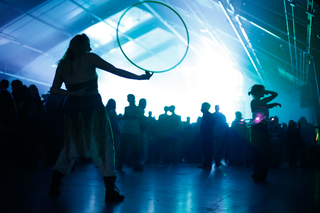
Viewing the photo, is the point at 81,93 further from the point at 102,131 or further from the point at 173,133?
the point at 173,133

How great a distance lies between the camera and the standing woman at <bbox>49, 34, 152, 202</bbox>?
2.62 m

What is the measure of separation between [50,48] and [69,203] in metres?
14.5

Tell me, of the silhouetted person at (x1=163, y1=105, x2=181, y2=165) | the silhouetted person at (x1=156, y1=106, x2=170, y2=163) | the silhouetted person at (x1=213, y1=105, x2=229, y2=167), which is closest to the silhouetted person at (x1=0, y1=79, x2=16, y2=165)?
the silhouetted person at (x1=156, y1=106, x2=170, y2=163)

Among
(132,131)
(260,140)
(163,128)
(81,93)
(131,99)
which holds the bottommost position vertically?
(260,140)

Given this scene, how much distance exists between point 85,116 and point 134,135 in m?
3.46

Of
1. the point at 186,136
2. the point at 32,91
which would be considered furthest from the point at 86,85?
the point at 186,136

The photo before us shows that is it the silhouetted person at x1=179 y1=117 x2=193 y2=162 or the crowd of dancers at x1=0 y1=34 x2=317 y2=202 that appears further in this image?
the silhouetted person at x1=179 y1=117 x2=193 y2=162

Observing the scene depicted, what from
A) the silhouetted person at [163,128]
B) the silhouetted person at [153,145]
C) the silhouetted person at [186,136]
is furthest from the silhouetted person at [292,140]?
the silhouetted person at [153,145]

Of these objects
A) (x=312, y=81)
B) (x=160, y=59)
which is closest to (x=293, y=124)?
(x=312, y=81)

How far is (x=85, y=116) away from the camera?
2.66 m

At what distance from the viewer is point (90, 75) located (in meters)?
2.72

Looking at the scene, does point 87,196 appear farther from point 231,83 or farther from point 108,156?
point 231,83

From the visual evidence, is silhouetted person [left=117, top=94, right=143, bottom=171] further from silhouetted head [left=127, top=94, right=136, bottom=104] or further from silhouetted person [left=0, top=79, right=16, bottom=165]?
silhouetted person [left=0, top=79, right=16, bottom=165]

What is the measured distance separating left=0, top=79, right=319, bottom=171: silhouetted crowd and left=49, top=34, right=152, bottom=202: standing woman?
275 centimetres
